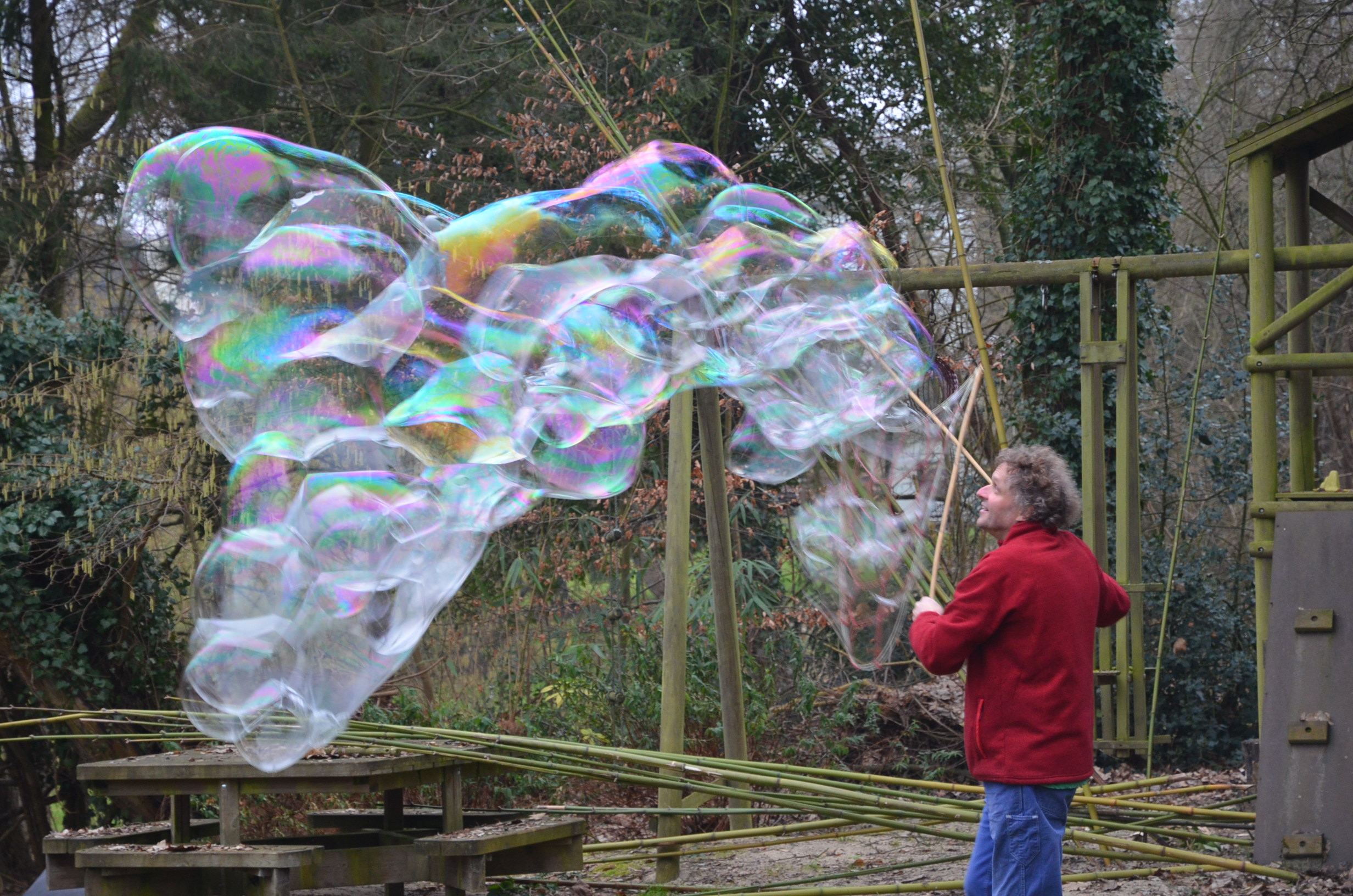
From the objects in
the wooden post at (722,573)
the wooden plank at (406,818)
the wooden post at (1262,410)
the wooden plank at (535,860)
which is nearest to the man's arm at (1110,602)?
the wooden post at (1262,410)

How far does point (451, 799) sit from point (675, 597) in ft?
3.52

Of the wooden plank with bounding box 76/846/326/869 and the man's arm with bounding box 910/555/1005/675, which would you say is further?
the wooden plank with bounding box 76/846/326/869

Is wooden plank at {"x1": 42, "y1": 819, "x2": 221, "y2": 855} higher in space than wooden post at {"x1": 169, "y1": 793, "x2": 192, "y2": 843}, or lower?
lower

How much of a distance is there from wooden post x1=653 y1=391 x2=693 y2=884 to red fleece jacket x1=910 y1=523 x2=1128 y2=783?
1.90m

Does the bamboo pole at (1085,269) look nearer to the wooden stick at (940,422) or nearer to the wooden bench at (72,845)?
the wooden stick at (940,422)

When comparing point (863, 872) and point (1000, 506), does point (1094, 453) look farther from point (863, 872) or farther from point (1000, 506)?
point (1000, 506)

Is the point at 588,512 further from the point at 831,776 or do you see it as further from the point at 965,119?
the point at 965,119

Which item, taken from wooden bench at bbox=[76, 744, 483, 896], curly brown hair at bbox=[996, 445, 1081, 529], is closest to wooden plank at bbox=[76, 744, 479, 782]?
wooden bench at bbox=[76, 744, 483, 896]

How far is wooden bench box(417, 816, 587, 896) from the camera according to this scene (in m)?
3.98

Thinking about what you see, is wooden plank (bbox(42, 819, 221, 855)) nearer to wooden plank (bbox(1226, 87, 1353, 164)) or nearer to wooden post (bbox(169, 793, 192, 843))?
wooden post (bbox(169, 793, 192, 843))

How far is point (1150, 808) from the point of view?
4.64 m

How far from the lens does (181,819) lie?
4281 mm

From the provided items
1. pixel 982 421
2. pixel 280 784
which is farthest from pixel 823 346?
pixel 982 421

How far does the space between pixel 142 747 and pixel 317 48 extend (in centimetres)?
621
